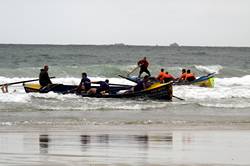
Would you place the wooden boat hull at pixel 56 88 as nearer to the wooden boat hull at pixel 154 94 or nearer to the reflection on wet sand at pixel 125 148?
the wooden boat hull at pixel 154 94

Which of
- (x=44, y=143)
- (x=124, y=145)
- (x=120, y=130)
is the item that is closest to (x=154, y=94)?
(x=120, y=130)

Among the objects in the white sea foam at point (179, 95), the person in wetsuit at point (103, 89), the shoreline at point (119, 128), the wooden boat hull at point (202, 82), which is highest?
the wooden boat hull at point (202, 82)

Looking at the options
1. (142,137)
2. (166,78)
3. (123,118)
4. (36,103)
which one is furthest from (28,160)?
(166,78)

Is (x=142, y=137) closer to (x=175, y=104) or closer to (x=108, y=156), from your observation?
(x=108, y=156)

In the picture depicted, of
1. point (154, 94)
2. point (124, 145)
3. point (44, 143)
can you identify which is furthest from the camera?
point (154, 94)

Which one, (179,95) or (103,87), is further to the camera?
(179,95)

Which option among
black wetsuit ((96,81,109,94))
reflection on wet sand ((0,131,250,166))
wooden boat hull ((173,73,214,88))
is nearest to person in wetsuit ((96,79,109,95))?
black wetsuit ((96,81,109,94))

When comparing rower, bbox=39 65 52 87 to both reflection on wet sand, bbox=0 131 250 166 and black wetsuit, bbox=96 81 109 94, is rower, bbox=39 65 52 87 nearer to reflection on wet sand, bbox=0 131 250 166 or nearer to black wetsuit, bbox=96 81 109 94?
black wetsuit, bbox=96 81 109 94

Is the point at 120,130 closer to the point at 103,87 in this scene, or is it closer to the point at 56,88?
the point at 103,87

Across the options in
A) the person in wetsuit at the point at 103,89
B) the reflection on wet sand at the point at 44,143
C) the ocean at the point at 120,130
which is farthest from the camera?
the person in wetsuit at the point at 103,89

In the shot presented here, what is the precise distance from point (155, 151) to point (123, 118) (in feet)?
19.5

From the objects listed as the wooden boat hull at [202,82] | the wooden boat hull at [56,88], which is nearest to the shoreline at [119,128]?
the wooden boat hull at [56,88]

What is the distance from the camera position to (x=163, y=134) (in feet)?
41.3

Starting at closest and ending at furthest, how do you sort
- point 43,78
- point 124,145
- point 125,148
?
point 125,148 → point 124,145 → point 43,78
